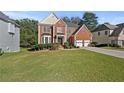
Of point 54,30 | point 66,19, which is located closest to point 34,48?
point 54,30

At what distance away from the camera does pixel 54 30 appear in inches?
250

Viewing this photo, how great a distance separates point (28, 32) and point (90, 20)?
1.59 meters

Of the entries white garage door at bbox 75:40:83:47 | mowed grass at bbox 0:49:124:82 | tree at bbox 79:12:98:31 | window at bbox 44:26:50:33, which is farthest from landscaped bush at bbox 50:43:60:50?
tree at bbox 79:12:98:31

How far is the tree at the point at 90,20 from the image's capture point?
6.20 meters

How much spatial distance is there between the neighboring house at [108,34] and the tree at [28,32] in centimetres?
151

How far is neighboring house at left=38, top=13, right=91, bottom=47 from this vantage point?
20.2ft

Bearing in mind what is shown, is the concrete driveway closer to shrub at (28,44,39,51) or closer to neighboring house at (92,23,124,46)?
neighboring house at (92,23,124,46)

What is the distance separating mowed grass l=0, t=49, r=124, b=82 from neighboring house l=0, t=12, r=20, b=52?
47 centimetres

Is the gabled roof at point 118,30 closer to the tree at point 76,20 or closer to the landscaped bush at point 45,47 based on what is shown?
the tree at point 76,20

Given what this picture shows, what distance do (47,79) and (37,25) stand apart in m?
1.44

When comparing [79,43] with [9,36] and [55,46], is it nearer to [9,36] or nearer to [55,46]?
[55,46]

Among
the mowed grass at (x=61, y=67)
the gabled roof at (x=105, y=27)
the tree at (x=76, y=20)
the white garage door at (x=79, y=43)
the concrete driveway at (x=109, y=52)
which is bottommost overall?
the mowed grass at (x=61, y=67)

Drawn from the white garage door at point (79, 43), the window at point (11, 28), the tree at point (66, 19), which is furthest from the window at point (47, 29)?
the window at point (11, 28)
